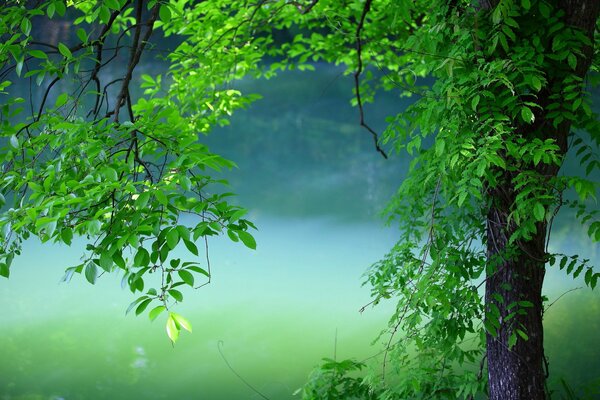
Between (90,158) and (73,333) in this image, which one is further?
(73,333)

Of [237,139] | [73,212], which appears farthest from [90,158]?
[237,139]

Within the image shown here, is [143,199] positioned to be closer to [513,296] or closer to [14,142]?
[14,142]

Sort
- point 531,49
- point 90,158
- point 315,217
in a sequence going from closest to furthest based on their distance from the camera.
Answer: point 90,158, point 531,49, point 315,217

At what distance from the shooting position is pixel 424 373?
241cm

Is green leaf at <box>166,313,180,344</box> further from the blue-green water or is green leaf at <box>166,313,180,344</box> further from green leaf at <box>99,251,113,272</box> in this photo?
the blue-green water

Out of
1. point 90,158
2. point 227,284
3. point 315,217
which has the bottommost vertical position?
point 90,158

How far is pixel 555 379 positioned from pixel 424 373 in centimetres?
156

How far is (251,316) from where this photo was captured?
4.89m

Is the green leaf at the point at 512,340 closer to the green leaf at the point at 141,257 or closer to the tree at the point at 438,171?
the tree at the point at 438,171

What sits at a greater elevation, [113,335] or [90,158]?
[113,335]

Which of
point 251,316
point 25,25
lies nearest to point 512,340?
point 25,25

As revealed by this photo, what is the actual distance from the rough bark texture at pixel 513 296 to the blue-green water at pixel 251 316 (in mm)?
931

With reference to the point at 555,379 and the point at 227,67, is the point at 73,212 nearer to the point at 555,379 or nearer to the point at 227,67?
the point at 227,67

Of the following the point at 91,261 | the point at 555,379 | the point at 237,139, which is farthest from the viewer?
the point at 237,139
